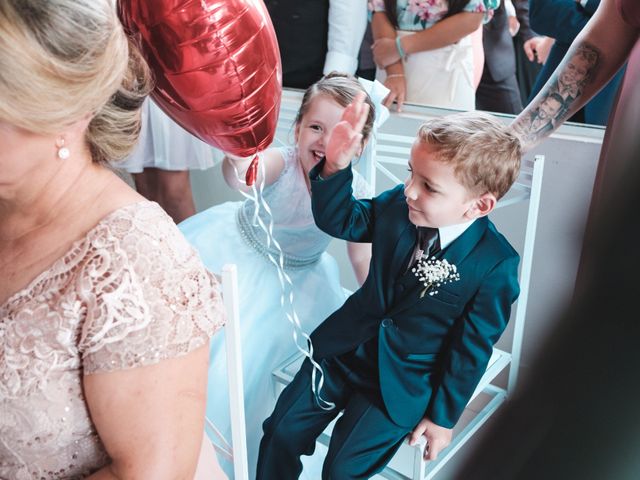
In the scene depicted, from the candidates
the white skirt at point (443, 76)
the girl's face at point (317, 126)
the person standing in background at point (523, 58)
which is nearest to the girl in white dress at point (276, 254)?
the girl's face at point (317, 126)

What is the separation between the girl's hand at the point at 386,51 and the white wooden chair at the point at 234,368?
116 centimetres

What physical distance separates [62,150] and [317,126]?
2.58 feet

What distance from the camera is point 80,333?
0.87 metres

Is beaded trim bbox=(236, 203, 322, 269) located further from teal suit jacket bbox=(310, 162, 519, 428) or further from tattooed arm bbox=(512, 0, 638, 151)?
tattooed arm bbox=(512, 0, 638, 151)

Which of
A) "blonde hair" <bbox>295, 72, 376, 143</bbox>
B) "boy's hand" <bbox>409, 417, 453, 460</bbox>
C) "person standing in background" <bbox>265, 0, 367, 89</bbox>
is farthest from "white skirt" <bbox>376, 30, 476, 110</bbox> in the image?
"boy's hand" <bbox>409, 417, 453, 460</bbox>

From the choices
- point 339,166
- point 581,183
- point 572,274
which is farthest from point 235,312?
point 581,183

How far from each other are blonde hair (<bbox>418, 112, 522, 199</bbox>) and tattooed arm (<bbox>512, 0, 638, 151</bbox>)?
19 cm

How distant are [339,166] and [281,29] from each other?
960mm

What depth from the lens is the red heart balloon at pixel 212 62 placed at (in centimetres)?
108

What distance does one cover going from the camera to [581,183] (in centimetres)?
194

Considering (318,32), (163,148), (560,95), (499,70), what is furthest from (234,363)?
(499,70)

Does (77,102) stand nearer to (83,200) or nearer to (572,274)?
(83,200)

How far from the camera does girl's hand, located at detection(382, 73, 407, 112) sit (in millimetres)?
2078

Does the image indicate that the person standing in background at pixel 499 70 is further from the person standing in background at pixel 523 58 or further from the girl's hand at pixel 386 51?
the girl's hand at pixel 386 51
